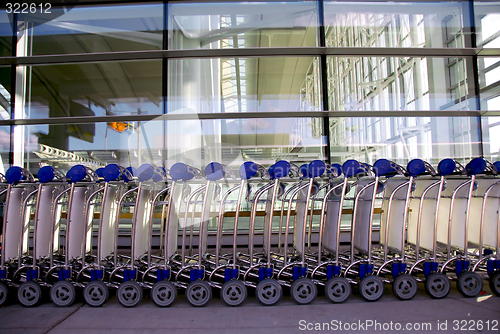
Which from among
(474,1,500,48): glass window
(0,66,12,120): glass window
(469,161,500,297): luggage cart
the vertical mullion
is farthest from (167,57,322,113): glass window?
(474,1,500,48): glass window

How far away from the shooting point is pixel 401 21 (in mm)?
6555

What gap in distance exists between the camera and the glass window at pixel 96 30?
21.1 feet

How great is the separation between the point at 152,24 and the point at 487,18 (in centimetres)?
691

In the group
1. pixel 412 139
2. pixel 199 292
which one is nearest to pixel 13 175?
pixel 199 292

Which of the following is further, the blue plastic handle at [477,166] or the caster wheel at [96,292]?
the blue plastic handle at [477,166]

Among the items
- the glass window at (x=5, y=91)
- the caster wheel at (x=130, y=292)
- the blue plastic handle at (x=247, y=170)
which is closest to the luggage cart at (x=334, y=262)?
the blue plastic handle at (x=247, y=170)

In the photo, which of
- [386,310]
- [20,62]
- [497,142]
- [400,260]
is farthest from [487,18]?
[20,62]

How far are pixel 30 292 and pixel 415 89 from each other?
7126mm

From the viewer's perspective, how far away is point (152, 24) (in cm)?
643

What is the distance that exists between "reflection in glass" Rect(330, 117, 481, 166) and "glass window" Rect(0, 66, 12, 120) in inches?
260

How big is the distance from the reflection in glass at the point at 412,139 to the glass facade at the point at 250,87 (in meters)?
0.02

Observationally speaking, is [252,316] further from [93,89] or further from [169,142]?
[93,89]

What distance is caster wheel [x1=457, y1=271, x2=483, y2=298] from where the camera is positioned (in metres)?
3.42

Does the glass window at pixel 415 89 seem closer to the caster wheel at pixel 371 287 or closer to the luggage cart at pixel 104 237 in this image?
the caster wheel at pixel 371 287
